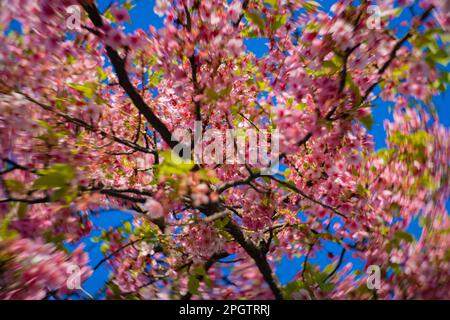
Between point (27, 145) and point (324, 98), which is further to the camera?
point (27, 145)

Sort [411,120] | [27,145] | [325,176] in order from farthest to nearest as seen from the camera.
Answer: [325,176] < [411,120] < [27,145]

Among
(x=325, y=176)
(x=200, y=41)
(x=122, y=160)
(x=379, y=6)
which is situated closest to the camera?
(x=379, y=6)

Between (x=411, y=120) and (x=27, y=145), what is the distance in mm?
4416

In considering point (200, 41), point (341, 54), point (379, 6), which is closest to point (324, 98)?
point (341, 54)

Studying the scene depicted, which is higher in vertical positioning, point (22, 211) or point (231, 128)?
point (231, 128)

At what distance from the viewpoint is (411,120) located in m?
4.01

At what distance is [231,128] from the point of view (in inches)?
157

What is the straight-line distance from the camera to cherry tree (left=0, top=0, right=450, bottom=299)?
267cm

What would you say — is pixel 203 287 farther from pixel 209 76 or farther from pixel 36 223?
pixel 209 76

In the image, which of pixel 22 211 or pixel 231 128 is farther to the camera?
pixel 231 128

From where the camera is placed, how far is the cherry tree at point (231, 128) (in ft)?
8.76

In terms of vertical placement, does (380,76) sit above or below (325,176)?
above

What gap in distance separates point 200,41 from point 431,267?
10.8ft

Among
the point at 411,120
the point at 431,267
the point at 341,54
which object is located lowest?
the point at 431,267
